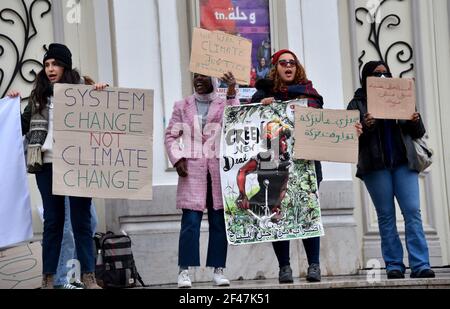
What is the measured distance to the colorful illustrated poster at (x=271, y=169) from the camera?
10844mm

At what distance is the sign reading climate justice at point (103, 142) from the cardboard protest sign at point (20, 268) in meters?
1.00

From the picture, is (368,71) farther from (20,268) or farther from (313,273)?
(20,268)

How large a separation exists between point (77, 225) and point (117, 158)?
567 mm

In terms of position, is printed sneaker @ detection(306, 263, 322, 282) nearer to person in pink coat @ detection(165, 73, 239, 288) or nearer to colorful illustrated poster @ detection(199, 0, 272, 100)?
person in pink coat @ detection(165, 73, 239, 288)

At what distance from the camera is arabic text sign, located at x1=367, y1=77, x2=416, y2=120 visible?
35.7 ft

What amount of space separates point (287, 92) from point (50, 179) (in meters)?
1.89

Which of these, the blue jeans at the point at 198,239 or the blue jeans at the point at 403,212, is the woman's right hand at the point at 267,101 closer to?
the blue jeans at the point at 198,239

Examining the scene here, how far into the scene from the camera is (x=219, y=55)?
1073cm

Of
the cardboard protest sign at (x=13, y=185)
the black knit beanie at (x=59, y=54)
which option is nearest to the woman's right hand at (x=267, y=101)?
the black knit beanie at (x=59, y=54)

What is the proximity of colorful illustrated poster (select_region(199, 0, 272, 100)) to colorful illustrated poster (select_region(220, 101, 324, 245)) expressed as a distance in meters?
1.56

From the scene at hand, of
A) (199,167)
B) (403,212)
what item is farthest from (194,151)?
(403,212)

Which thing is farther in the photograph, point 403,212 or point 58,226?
point 403,212

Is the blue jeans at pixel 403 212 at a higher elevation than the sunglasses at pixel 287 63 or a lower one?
lower

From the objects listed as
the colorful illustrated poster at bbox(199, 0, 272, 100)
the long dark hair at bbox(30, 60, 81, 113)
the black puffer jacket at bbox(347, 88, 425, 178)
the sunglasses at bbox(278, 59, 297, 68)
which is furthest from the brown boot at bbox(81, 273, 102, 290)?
the colorful illustrated poster at bbox(199, 0, 272, 100)
